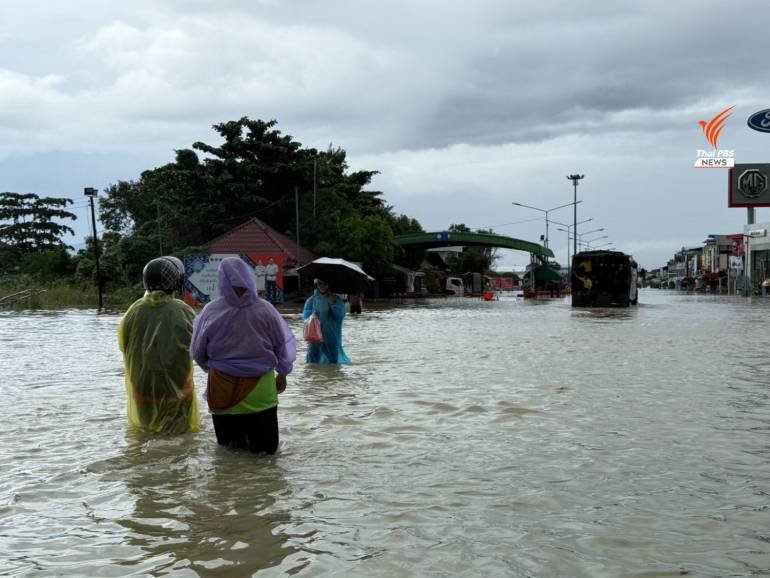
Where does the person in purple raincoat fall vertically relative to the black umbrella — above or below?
below

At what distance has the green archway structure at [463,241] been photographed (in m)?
65.4

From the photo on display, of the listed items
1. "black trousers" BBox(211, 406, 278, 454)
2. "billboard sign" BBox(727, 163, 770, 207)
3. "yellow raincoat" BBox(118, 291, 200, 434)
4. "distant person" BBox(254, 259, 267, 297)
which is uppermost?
"billboard sign" BBox(727, 163, 770, 207)

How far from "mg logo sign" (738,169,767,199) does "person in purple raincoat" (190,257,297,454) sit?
6675 centimetres

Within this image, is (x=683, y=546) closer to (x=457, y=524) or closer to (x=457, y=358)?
(x=457, y=524)

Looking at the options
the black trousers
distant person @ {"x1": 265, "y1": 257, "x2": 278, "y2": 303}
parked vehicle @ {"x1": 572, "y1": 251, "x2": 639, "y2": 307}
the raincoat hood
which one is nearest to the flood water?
the black trousers

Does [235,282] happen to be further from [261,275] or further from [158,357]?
[261,275]

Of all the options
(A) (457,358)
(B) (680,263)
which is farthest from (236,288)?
(B) (680,263)

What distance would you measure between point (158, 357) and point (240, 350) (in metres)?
1.02

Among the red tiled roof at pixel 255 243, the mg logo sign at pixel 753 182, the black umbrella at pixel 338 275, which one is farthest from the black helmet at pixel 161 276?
the mg logo sign at pixel 753 182

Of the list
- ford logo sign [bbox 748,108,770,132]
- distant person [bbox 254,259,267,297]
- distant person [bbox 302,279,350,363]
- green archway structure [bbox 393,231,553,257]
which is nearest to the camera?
distant person [bbox 302,279,350,363]

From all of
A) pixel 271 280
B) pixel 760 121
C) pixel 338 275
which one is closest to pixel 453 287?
pixel 760 121

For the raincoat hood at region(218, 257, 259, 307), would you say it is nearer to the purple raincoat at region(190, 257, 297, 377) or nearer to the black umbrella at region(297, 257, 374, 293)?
the purple raincoat at region(190, 257, 297, 377)

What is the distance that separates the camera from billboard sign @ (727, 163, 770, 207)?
64500 mm

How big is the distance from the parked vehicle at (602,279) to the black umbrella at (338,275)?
97.7 feet
